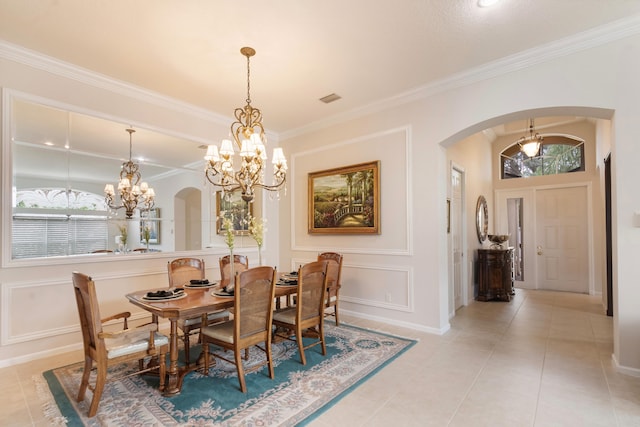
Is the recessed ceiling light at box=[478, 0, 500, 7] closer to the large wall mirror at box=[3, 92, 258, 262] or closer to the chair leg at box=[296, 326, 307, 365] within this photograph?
the chair leg at box=[296, 326, 307, 365]

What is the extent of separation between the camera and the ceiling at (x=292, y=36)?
2615 millimetres

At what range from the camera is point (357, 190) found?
15.7ft

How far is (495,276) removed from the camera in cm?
580

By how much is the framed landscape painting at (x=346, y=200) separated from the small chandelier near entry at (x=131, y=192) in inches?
97.9

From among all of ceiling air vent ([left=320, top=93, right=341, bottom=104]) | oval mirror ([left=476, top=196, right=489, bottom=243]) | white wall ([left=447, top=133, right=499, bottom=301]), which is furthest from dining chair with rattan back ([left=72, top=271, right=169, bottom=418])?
oval mirror ([left=476, top=196, right=489, bottom=243])

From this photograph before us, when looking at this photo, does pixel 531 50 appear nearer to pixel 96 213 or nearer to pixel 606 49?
pixel 606 49

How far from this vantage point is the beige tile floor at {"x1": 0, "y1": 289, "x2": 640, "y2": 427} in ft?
7.21

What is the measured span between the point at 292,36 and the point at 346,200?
254cm

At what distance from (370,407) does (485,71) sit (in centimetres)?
371

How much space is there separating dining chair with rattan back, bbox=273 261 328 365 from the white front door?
20.0 feet

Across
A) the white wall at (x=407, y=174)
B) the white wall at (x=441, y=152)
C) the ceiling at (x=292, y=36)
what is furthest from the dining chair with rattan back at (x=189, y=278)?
the ceiling at (x=292, y=36)

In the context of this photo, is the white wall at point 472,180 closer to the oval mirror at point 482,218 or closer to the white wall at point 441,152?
the oval mirror at point 482,218

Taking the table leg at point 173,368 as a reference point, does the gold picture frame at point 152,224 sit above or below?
above

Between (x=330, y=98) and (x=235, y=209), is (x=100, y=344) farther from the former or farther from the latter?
(x=330, y=98)
